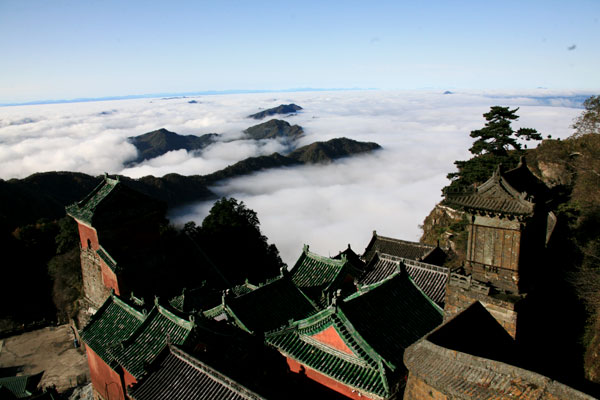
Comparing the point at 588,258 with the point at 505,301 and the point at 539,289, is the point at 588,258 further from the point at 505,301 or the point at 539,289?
the point at 505,301

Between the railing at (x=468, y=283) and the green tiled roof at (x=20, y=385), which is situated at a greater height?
the railing at (x=468, y=283)

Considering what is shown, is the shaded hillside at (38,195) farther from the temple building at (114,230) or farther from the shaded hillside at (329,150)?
the shaded hillside at (329,150)

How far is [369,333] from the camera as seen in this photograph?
40.0 feet

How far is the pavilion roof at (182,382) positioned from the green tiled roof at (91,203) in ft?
42.0

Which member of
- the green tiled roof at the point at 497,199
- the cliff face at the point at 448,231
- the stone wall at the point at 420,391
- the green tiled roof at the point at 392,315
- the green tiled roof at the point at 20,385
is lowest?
the green tiled roof at the point at 20,385

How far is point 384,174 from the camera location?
521 feet

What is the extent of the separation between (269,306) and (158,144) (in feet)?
565

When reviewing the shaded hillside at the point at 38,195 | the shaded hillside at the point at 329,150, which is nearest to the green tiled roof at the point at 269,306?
the shaded hillside at the point at 38,195

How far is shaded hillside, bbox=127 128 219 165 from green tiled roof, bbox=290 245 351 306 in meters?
156

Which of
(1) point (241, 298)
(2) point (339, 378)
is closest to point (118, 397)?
(1) point (241, 298)

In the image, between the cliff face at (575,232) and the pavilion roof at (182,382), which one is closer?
the pavilion roof at (182,382)

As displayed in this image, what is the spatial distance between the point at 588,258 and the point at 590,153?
11.0 m

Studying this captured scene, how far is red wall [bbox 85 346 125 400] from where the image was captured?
14.5m

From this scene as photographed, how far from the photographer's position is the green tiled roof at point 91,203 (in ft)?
72.4
